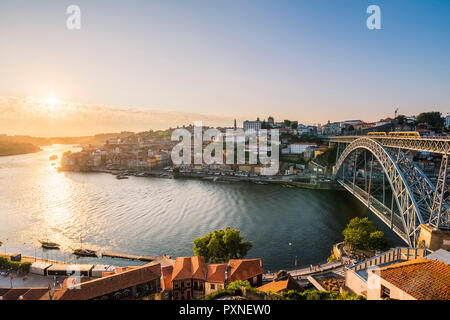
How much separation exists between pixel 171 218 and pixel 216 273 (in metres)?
11.7

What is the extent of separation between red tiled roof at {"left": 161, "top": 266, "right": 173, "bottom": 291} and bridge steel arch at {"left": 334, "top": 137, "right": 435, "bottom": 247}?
9.78 metres

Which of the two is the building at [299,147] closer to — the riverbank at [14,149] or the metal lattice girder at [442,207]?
the metal lattice girder at [442,207]

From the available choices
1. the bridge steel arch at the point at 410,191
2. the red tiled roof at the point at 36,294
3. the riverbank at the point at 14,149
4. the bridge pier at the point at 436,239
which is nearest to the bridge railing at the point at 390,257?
the bridge pier at the point at 436,239

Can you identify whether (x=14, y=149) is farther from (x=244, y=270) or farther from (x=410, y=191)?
(x=410, y=191)

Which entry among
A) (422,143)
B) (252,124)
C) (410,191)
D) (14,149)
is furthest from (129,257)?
(14,149)

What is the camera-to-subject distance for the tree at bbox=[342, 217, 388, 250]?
1243cm

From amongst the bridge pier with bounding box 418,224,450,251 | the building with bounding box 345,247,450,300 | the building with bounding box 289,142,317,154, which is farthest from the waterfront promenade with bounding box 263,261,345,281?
the building with bounding box 289,142,317,154

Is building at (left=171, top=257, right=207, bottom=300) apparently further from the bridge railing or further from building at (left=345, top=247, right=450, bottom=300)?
building at (left=345, top=247, right=450, bottom=300)

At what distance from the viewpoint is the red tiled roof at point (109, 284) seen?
762cm

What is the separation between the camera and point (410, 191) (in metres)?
11.2

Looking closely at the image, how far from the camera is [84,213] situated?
71.8 ft

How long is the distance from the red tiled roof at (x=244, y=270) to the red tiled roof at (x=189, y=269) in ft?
3.56
